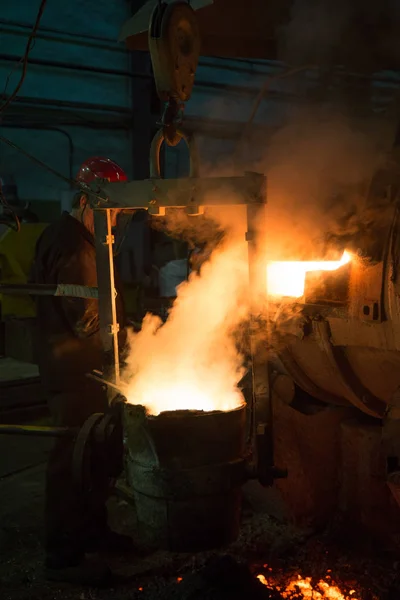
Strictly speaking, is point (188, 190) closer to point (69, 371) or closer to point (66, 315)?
point (66, 315)

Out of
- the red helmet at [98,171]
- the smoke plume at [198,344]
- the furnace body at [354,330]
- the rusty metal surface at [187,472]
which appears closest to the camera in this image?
the rusty metal surface at [187,472]

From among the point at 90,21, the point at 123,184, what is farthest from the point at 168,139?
the point at 90,21

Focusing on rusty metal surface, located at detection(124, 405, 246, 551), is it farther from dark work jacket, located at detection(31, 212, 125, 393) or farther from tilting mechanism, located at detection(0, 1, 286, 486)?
dark work jacket, located at detection(31, 212, 125, 393)

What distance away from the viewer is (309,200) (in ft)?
10.3

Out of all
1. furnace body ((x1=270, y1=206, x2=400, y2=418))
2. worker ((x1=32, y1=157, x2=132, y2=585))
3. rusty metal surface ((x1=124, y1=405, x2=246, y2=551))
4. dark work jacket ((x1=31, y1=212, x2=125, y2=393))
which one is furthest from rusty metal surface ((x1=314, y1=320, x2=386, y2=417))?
dark work jacket ((x1=31, y1=212, x2=125, y2=393))

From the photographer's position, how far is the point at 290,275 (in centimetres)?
313

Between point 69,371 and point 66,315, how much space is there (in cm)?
38

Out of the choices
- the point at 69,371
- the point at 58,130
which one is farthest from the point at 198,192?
the point at 58,130

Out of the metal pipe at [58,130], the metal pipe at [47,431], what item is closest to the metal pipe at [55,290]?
the metal pipe at [47,431]

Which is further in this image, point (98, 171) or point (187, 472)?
point (98, 171)

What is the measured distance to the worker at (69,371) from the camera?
335 centimetres

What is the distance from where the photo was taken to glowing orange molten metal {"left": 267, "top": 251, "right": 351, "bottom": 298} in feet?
9.68

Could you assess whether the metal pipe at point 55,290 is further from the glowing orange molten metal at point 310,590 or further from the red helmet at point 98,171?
the glowing orange molten metal at point 310,590

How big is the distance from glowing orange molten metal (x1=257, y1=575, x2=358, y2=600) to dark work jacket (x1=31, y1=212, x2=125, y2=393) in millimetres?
1783
